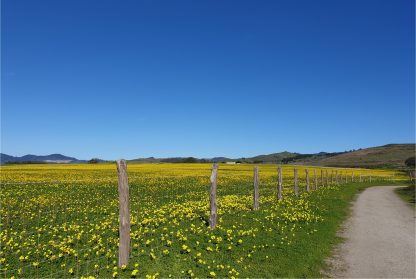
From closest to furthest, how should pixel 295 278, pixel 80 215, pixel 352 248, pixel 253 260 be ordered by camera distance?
pixel 295 278 < pixel 253 260 < pixel 352 248 < pixel 80 215

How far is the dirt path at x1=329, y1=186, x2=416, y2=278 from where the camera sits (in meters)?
10.8

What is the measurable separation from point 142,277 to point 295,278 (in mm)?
4486

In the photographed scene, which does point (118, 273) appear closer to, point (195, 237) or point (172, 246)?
point (172, 246)

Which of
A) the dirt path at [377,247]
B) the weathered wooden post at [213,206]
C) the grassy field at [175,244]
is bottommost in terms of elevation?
the dirt path at [377,247]

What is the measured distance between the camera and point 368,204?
27125 millimetres

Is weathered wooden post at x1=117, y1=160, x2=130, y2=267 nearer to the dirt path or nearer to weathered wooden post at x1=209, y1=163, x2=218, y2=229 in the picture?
weathered wooden post at x1=209, y1=163, x2=218, y2=229

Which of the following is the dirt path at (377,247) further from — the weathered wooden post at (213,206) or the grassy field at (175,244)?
the weathered wooden post at (213,206)

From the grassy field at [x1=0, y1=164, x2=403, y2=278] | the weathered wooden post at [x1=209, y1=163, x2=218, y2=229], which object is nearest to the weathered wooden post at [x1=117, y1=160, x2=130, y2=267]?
the grassy field at [x1=0, y1=164, x2=403, y2=278]

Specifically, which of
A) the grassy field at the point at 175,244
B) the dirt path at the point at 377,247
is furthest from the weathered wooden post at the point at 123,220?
the dirt path at the point at 377,247

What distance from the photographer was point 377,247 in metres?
13.7

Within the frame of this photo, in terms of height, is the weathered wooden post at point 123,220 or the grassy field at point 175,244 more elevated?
the weathered wooden post at point 123,220

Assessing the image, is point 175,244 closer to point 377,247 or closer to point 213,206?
point 213,206

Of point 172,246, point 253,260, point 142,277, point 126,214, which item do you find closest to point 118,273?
point 142,277

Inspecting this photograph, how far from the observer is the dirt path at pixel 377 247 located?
1076 cm
